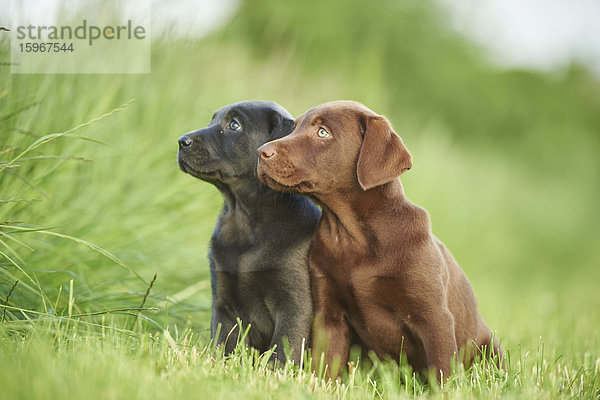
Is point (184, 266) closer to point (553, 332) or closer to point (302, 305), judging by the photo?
point (302, 305)

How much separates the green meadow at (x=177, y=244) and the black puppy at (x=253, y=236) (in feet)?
0.62

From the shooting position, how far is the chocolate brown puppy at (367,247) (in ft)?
8.58

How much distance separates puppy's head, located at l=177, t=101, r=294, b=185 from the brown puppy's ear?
464 millimetres

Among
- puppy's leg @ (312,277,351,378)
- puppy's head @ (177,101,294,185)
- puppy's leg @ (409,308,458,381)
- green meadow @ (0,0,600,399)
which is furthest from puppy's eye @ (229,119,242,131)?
puppy's leg @ (409,308,458,381)

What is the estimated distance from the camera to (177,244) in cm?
430

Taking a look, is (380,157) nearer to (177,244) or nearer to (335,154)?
(335,154)

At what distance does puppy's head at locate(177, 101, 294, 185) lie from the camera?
294 cm

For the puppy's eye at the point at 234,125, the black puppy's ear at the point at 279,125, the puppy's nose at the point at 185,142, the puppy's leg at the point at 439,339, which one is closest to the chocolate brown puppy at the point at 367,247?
the puppy's leg at the point at 439,339

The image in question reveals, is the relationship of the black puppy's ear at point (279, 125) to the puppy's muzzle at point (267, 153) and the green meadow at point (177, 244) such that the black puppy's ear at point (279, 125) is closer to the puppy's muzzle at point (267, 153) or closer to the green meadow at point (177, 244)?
the puppy's muzzle at point (267, 153)

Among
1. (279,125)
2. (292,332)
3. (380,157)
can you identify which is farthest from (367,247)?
(279,125)

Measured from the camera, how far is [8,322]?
2.36 meters

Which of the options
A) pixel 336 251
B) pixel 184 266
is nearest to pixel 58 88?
pixel 184 266

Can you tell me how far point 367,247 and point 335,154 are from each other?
0.43m

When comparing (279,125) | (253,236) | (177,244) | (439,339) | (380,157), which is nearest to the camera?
(439,339)
